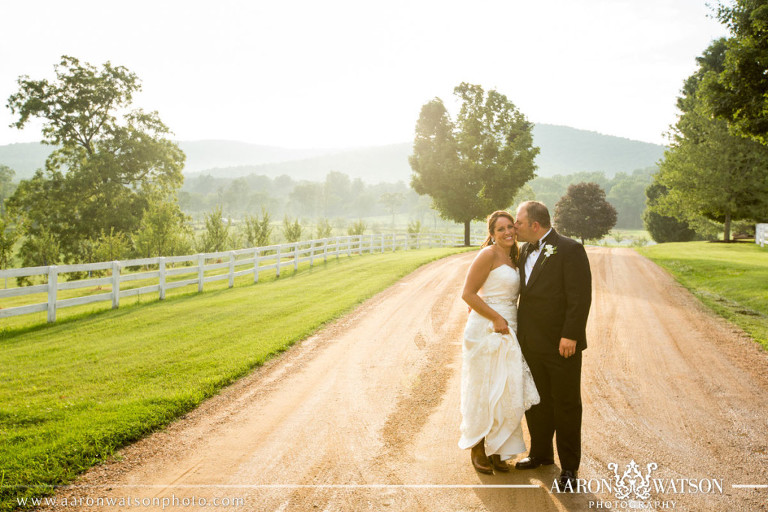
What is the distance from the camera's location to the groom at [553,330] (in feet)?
12.7

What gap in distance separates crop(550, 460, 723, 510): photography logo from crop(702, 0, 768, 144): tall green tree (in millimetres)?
13065

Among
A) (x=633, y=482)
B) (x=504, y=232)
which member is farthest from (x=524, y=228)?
(x=633, y=482)

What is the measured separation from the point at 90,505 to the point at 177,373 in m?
3.29

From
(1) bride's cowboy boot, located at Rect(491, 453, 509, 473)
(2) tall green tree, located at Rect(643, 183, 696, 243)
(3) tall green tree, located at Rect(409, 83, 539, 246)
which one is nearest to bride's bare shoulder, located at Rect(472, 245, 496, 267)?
(1) bride's cowboy boot, located at Rect(491, 453, 509, 473)

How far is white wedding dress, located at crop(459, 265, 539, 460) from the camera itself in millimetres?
4023

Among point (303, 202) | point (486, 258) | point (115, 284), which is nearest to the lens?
point (486, 258)

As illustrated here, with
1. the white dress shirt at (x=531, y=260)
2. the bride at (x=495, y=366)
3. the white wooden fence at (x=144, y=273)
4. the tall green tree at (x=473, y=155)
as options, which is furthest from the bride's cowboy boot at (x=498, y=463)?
the tall green tree at (x=473, y=155)

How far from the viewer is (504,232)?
410 centimetres

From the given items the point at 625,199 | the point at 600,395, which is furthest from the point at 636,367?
the point at 625,199

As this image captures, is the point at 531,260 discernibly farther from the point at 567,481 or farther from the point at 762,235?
the point at 762,235

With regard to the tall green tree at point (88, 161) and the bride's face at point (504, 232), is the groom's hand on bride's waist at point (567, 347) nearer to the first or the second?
the bride's face at point (504, 232)

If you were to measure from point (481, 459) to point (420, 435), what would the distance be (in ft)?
2.72

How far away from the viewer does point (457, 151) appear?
120 ft

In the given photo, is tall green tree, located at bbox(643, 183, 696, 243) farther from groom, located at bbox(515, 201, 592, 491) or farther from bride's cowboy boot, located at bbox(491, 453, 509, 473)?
bride's cowboy boot, located at bbox(491, 453, 509, 473)
